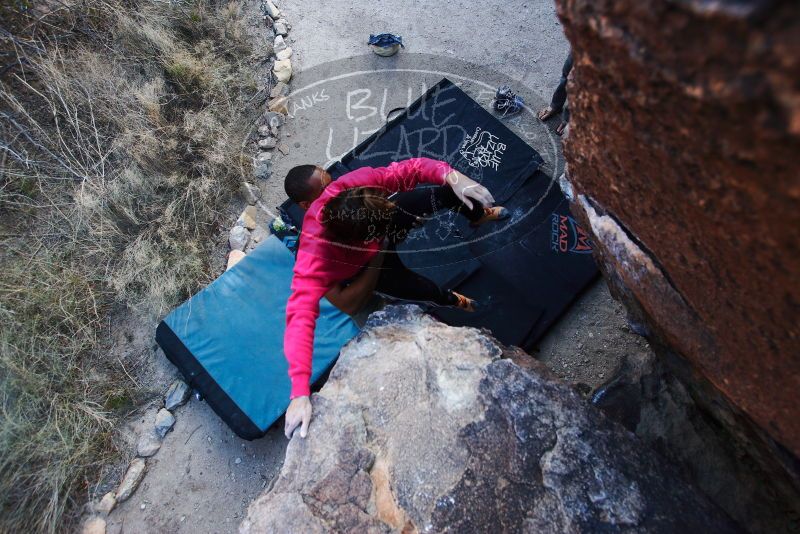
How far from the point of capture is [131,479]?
2.83m

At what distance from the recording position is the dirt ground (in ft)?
9.17

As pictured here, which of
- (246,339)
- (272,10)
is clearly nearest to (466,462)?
(246,339)

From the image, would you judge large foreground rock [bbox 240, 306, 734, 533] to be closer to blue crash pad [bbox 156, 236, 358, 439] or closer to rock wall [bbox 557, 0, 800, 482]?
rock wall [bbox 557, 0, 800, 482]

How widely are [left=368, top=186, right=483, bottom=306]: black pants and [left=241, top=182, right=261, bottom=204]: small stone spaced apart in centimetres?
137

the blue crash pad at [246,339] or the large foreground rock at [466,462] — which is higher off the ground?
the large foreground rock at [466,462]

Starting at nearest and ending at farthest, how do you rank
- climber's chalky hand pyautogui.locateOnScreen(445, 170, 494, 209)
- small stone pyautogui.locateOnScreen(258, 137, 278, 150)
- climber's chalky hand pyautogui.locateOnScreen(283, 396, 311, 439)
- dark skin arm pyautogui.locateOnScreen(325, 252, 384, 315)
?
1. climber's chalky hand pyautogui.locateOnScreen(283, 396, 311, 439)
2. climber's chalky hand pyautogui.locateOnScreen(445, 170, 494, 209)
3. dark skin arm pyautogui.locateOnScreen(325, 252, 384, 315)
4. small stone pyautogui.locateOnScreen(258, 137, 278, 150)

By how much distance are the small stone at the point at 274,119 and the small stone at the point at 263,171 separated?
0.35 meters

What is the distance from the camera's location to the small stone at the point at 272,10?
4.19 m

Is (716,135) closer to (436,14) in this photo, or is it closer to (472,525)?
(472,525)

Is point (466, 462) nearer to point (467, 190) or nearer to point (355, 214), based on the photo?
point (355, 214)

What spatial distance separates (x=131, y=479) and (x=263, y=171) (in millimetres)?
2207

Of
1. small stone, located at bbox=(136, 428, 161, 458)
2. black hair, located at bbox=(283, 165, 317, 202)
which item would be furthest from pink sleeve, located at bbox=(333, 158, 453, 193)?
small stone, located at bbox=(136, 428, 161, 458)

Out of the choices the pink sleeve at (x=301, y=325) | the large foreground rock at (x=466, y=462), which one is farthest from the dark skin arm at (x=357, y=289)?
the large foreground rock at (x=466, y=462)

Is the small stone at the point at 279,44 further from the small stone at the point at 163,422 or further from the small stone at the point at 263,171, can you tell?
the small stone at the point at 163,422
